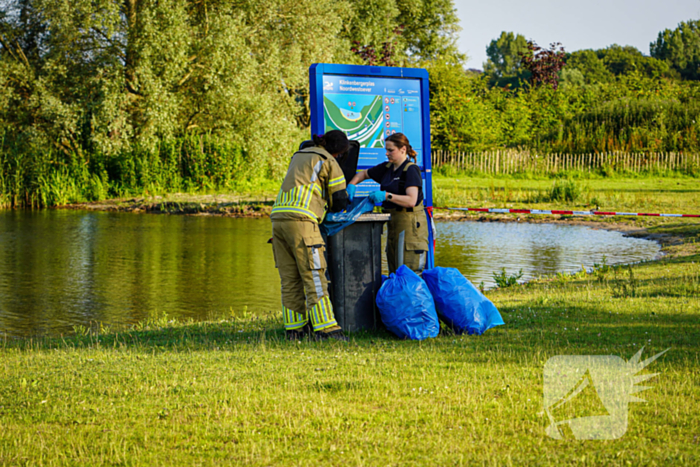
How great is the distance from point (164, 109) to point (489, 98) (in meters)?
27.1

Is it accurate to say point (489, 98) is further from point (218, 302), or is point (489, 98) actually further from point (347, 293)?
point (347, 293)

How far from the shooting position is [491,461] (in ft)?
12.2

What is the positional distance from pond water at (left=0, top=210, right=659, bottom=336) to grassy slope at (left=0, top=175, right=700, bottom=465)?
329cm

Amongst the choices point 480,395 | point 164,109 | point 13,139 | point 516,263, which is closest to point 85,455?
point 480,395

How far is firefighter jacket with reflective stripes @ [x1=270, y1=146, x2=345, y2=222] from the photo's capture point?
6.75 metres

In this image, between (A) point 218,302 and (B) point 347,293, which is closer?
(B) point 347,293

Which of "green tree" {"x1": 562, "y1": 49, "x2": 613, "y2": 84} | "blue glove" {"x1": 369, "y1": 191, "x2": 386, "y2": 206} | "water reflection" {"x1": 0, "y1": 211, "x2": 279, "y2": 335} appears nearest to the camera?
"blue glove" {"x1": 369, "y1": 191, "x2": 386, "y2": 206}

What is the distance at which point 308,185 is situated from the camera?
6.77 meters

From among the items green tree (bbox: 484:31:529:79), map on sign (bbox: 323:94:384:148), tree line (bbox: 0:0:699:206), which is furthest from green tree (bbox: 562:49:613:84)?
map on sign (bbox: 323:94:384:148)

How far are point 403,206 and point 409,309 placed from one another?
1.25m

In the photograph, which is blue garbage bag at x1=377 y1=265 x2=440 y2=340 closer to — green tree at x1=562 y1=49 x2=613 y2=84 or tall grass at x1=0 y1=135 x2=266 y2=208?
tall grass at x1=0 y1=135 x2=266 y2=208

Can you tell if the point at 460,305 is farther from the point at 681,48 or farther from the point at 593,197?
the point at 681,48

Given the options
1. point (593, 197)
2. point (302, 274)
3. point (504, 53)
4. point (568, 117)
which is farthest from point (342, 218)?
point (504, 53)

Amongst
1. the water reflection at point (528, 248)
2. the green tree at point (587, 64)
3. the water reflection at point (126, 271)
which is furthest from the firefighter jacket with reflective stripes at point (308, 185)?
the green tree at point (587, 64)
